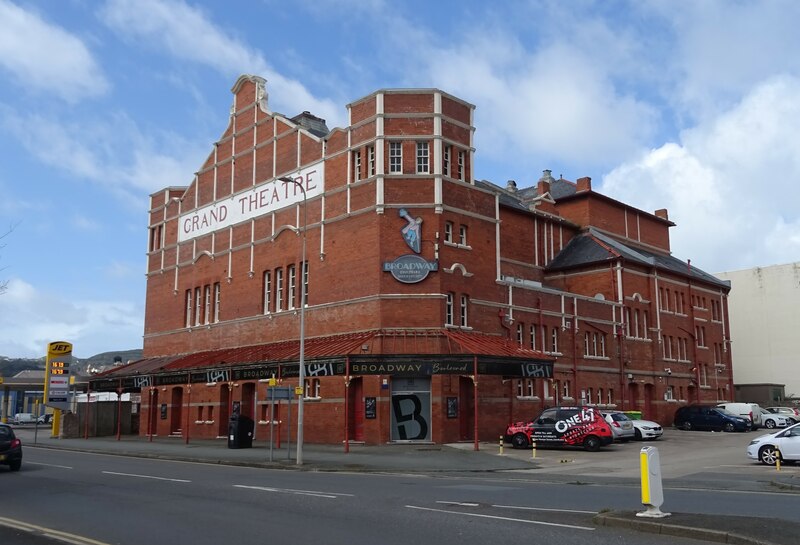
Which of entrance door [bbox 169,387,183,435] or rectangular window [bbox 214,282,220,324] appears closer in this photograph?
rectangular window [bbox 214,282,220,324]

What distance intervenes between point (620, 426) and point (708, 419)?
1396 centimetres

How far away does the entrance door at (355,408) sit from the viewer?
33938 millimetres

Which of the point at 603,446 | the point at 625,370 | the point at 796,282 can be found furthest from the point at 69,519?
the point at 796,282

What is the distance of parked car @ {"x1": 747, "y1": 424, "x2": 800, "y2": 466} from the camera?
23472 millimetres

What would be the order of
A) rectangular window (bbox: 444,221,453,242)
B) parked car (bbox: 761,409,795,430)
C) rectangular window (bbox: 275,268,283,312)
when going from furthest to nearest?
parked car (bbox: 761,409,795,430)
rectangular window (bbox: 275,268,283,312)
rectangular window (bbox: 444,221,453,242)

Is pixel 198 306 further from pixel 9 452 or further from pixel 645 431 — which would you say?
pixel 645 431

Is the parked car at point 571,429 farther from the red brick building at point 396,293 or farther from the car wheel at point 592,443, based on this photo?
the red brick building at point 396,293

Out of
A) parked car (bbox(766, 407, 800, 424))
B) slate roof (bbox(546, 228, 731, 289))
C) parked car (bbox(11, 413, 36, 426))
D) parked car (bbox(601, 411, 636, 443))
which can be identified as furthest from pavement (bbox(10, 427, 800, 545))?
parked car (bbox(11, 413, 36, 426))

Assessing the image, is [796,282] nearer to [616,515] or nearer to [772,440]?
[772,440]

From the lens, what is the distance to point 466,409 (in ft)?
113

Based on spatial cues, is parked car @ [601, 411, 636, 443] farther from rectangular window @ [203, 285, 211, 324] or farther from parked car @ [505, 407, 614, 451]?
rectangular window @ [203, 285, 211, 324]

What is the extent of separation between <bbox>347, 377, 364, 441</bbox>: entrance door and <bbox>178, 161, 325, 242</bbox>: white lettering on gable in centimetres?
1025

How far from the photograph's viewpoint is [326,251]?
37.3 metres

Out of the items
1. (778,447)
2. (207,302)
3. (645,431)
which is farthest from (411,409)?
(207,302)
